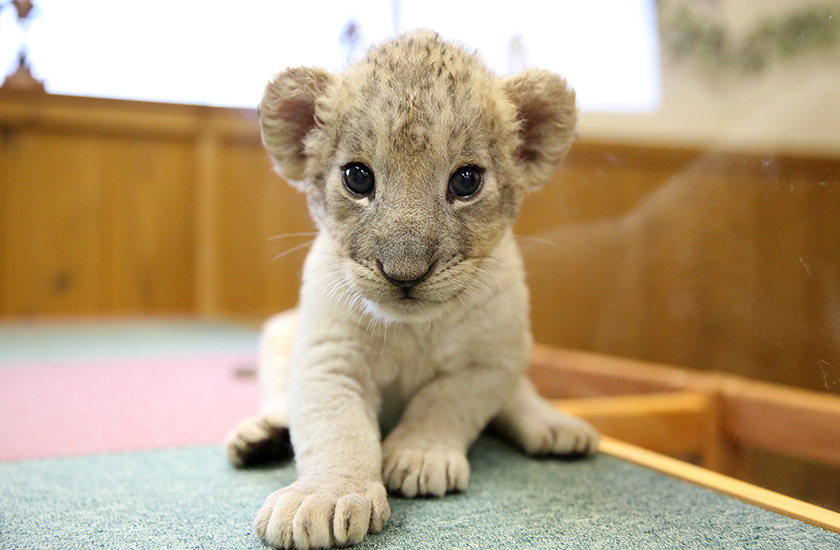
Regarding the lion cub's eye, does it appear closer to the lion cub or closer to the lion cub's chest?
the lion cub

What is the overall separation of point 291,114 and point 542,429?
36.9 inches

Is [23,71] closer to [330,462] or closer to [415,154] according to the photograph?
[415,154]

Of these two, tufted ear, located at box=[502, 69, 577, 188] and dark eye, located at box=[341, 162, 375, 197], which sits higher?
tufted ear, located at box=[502, 69, 577, 188]

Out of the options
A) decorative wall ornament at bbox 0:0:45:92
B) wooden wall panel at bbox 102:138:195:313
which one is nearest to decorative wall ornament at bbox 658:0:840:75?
decorative wall ornament at bbox 0:0:45:92

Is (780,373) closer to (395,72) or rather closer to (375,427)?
(375,427)

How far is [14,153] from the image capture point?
4.41 meters

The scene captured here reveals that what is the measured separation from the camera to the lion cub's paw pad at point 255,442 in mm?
1444

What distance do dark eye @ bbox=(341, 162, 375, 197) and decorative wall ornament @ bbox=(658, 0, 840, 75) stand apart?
1.26 meters

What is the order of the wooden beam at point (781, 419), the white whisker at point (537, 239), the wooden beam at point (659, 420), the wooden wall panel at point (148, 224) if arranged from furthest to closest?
the wooden wall panel at point (148, 224) → the wooden beam at point (659, 420) → the white whisker at point (537, 239) → the wooden beam at point (781, 419)

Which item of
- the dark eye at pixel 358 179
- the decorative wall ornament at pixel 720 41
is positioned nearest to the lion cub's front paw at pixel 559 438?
the dark eye at pixel 358 179

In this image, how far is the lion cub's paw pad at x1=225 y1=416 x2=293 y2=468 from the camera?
4.74 ft

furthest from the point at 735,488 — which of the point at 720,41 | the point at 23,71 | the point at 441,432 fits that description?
the point at 23,71

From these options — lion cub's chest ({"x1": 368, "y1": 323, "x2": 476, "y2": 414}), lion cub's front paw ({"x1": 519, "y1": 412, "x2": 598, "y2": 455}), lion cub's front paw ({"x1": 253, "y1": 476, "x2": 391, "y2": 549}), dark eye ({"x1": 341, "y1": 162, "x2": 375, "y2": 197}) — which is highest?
dark eye ({"x1": 341, "y1": 162, "x2": 375, "y2": 197})

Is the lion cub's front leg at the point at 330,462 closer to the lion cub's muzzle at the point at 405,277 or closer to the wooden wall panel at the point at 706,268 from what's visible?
the lion cub's muzzle at the point at 405,277
